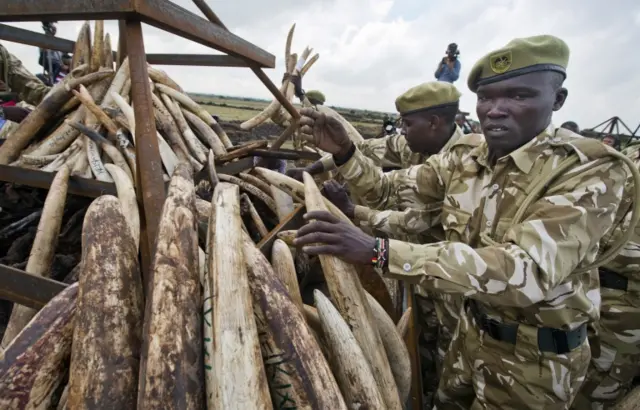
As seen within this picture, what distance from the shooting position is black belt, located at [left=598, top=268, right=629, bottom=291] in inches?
107

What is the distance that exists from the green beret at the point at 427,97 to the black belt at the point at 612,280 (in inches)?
70.2

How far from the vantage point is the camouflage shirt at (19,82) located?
17.1 ft

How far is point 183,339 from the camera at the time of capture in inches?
38.2

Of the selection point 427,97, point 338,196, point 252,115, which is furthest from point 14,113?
point 252,115

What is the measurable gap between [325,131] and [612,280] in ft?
7.92

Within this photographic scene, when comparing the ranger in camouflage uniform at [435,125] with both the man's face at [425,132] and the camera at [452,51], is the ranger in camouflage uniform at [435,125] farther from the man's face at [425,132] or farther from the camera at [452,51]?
the camera at [452,51]

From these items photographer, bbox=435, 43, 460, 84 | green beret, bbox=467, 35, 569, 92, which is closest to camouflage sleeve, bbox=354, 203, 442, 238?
green beret, bbox=467, 35, 569, 92

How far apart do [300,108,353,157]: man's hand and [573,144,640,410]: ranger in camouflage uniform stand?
2144 millimetres

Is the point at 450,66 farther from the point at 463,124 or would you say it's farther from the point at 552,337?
the point at 552,337

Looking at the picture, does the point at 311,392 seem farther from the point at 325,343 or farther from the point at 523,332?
the point at 523,332

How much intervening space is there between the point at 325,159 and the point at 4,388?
263 centimetres

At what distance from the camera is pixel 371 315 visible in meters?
1.53

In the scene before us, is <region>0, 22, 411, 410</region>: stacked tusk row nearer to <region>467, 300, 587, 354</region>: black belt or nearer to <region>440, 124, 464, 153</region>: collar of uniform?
<region>467, 300, 587, 354</region>: black belt

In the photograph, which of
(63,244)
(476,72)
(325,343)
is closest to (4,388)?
(325,343)
